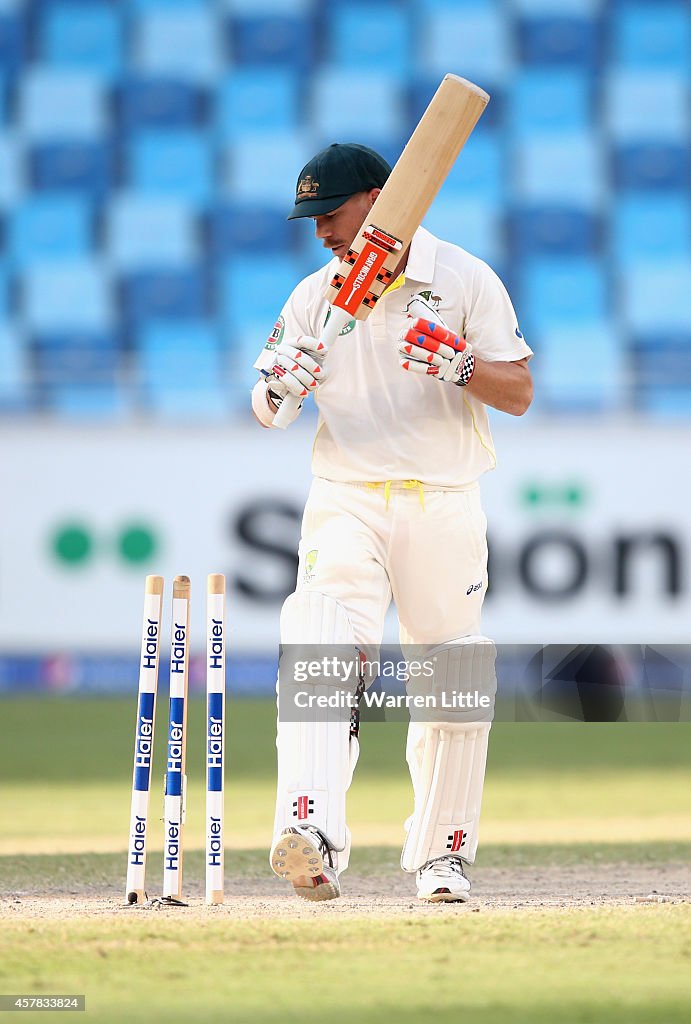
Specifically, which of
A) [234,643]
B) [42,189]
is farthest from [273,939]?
[42,189]

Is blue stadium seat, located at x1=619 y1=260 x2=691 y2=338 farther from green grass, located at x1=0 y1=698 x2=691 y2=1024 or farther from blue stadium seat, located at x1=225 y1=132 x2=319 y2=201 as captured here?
green grass, located at x1=0 y1=698 x2=691 y2=1024

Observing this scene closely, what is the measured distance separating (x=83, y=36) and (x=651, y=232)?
4856 millimetres

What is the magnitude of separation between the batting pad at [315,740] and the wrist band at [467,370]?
1.87ft

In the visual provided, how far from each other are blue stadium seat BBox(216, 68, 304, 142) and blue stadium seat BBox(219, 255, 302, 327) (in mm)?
1506

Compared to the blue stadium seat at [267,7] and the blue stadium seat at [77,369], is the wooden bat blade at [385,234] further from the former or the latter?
the blue stadium seat at [267,7]

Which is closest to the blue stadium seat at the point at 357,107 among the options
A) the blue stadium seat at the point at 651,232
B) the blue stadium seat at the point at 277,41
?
the blue stadium seat at the point at 277,41

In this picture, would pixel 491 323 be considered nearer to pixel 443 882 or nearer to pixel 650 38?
pixel 443 882

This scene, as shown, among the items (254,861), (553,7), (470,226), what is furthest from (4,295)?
(254,861)

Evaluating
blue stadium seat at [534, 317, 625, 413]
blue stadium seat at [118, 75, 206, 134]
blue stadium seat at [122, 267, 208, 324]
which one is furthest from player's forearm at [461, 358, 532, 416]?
blue stadium seat at [118, 75, 206, 134]

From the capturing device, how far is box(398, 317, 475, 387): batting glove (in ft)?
12.0

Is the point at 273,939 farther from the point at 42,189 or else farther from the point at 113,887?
the point at 42,189

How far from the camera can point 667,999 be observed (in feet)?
9.06

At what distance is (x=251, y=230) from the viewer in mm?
12664

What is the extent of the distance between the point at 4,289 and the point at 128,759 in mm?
5760
